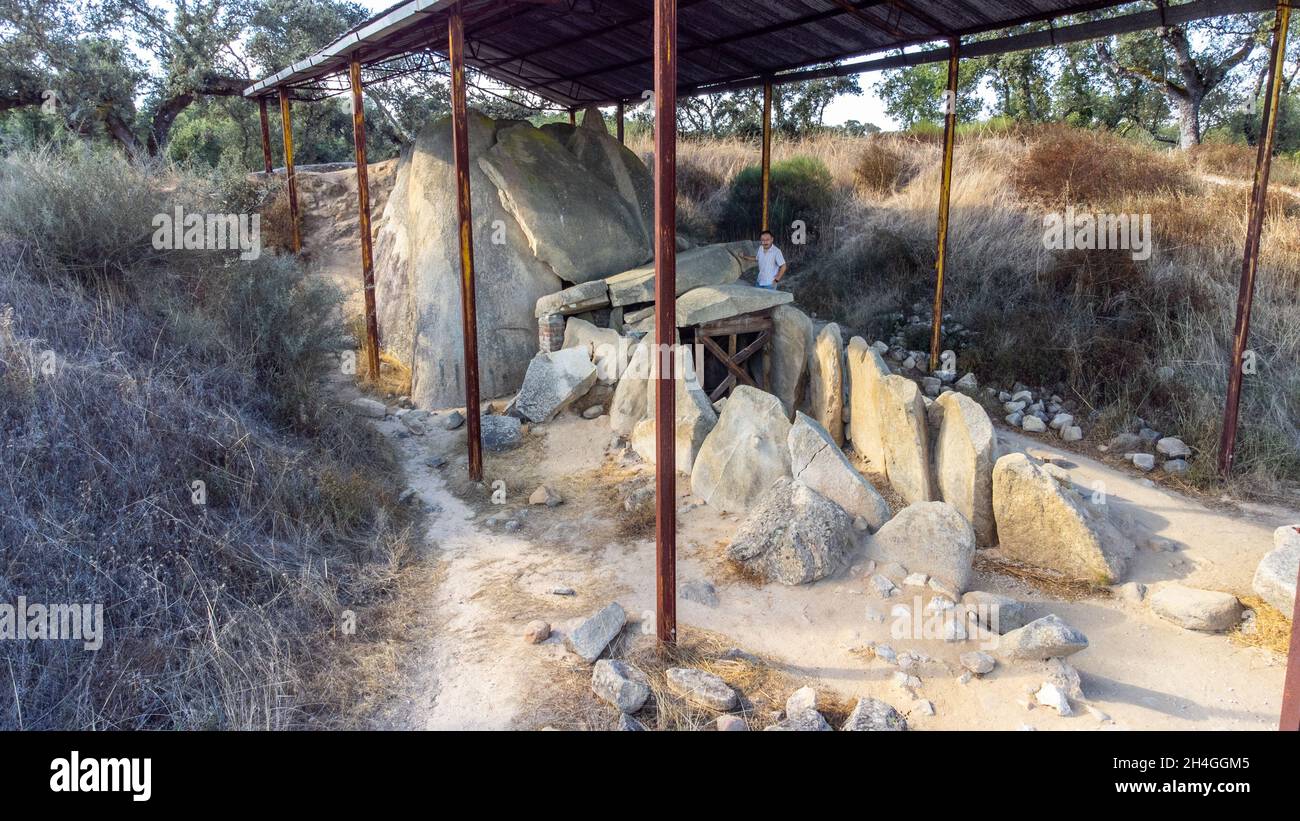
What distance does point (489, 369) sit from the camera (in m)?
9.25

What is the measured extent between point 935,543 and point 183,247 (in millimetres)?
6586

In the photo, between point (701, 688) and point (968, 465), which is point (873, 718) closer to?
point (701, 688)

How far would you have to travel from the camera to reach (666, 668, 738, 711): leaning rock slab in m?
3.86

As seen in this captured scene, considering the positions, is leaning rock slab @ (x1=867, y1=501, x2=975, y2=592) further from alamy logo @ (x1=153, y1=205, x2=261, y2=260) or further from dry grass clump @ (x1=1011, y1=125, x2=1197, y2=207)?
dry grass clump @ (x1=1011, y1=125, x2=1197, y2=207)

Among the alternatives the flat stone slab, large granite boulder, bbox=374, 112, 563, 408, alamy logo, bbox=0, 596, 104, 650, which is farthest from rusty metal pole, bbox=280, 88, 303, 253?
alamy logo, bbox=0, 596, 104, 650

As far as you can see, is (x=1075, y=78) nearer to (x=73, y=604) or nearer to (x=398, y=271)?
(x=398, y=271)

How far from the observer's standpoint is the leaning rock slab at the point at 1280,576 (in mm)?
4609

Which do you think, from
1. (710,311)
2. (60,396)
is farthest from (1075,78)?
(60,396)

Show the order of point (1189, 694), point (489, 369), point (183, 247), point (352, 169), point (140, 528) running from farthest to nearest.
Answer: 1. point (352, 169)
2. point (489, 369)
3. point (183, 247)
4. point (140, 528)
5. point (1189, 694)

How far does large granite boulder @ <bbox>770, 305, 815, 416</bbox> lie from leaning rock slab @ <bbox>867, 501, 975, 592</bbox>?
2.75 m

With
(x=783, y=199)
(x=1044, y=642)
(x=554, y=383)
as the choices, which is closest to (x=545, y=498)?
(x=554, y=383)

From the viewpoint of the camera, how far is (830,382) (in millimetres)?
7234

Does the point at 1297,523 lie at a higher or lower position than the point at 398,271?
lower

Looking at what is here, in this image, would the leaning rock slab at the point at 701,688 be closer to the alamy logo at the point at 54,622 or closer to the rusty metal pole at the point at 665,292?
the rusty metal pole at the point at 665,292
